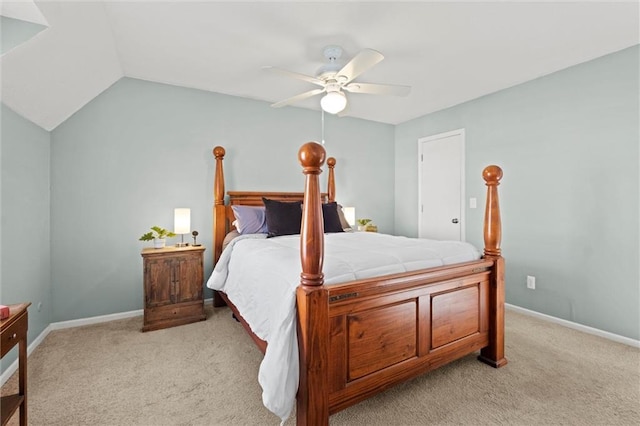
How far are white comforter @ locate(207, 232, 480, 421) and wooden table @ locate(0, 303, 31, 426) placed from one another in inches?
41.2

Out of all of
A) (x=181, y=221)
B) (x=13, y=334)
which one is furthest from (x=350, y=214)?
(x=13, y=334)

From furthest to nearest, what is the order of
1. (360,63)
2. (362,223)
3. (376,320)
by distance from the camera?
(362,223) → (360,63) → (376,320)

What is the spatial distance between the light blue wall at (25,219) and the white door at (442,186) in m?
4.47

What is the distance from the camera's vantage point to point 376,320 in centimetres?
165

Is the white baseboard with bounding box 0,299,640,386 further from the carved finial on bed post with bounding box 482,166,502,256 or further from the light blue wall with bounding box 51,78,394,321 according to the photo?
the carved finial on bed post with bounding box 482,166,502,256

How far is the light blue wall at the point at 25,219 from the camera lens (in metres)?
2.04

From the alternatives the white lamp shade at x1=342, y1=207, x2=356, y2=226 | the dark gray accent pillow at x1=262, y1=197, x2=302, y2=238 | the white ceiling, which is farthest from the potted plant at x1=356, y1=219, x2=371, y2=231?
the white ceiling

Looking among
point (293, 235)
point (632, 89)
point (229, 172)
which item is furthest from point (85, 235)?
point (632, 89)

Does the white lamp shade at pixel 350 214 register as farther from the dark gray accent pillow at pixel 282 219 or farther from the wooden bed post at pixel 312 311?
the wooden bed post at pixel 312 311

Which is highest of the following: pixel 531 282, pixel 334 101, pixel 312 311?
pixel 334 101

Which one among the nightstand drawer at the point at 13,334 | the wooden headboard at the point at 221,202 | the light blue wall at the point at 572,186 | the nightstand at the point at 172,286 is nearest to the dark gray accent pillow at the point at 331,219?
the wooden headboard at the point at 221,202

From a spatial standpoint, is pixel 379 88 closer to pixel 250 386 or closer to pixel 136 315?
pixel 250 386

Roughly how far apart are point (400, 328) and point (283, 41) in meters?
2.35

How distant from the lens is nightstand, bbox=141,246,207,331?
282 centimetres
